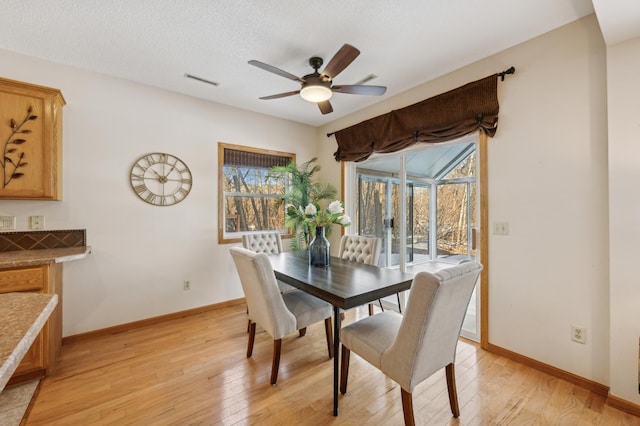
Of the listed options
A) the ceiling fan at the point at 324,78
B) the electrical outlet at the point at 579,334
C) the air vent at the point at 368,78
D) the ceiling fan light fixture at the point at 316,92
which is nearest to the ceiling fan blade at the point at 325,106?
the ceiling fan at the point at 324,78

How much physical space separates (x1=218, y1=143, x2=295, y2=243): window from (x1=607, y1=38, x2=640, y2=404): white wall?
11.4 ft

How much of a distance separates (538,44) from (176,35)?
2953mm

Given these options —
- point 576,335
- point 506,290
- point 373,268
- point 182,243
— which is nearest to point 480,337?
point 506,290

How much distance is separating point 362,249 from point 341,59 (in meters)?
1.87

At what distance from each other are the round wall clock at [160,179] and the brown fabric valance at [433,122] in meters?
2.25

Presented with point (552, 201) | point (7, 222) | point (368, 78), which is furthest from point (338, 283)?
point (7, 222)

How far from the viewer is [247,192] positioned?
4.02 metres

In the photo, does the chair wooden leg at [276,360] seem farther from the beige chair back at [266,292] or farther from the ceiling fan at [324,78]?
the ceiling fan at [324,78]

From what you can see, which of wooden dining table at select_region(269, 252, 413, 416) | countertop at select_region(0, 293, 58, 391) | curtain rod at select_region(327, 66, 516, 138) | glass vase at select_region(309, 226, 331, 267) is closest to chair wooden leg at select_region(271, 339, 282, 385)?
wooden dining table at select_region(269, 252, 413, 416)

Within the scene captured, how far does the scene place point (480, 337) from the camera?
2619mm

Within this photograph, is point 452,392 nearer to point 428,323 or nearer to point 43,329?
point 428,323

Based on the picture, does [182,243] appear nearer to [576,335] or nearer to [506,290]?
[506,290]

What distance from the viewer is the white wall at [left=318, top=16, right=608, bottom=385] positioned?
6.61ft

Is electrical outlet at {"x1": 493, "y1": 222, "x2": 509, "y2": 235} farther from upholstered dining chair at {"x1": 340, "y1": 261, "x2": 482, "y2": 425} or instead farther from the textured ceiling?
the textured ceiling
